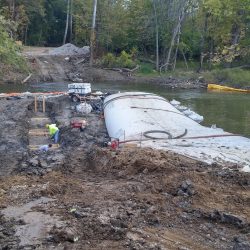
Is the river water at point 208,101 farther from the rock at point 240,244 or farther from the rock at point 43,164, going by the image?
the rock at point 240,244

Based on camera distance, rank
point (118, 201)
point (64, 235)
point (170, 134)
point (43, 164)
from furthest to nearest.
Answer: point (170, 134) → point (43, 164) → point (118, 201) → point (64, 235)

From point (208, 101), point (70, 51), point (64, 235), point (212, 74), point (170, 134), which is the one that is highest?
point (70, 51)

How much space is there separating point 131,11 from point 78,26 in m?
6.11

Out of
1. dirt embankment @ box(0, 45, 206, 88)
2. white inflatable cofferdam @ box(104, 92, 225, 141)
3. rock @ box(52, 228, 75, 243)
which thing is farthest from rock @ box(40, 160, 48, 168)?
dirt embankment @ box(0, 45, 206, 88)

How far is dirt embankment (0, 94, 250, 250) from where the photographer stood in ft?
28.8

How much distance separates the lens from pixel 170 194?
432 inches

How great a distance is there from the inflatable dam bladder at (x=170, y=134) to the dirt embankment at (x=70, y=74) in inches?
762

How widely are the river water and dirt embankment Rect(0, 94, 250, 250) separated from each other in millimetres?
8642

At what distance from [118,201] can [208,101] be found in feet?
70.7

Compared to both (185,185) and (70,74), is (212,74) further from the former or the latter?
(185,185)

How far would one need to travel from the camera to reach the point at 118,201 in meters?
10.6

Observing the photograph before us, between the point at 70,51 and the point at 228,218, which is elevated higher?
the point at 70,51

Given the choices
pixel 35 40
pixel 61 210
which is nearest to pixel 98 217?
pixel 61 210

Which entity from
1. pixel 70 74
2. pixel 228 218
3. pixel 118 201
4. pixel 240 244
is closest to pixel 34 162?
pixel 118 201
